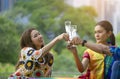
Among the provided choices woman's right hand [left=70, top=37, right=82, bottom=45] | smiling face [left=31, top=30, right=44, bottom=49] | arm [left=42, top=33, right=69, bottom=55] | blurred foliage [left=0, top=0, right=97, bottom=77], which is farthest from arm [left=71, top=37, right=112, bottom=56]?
blurred foliage [left=0, top=0, right=97, bottom=77]

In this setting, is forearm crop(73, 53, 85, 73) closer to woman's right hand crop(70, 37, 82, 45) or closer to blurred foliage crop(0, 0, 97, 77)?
woman's right hand crop(70, 37, 82, 45)

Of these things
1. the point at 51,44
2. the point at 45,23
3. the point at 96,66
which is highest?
the point at 45,23

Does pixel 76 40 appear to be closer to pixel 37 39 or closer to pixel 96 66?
pixel 96 66

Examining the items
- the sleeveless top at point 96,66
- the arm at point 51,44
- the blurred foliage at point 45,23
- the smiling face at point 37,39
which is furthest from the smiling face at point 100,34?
the blurred foliage at point 45,23

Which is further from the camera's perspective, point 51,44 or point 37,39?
point 37,39

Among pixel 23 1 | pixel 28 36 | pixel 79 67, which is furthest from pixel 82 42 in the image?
pixel 23 1

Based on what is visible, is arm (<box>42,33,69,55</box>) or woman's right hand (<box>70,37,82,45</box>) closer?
woman's right hand (<box>70,37,82,45</box>)

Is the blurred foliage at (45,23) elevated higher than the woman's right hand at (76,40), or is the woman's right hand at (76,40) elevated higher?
the blurred foliage at (45,23)

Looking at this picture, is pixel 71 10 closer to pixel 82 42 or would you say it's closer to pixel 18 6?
pixel 18 6

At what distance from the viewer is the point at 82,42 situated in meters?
1.56

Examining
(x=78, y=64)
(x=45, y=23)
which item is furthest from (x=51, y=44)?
(x=45, y=23)

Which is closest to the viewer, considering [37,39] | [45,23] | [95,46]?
[95,46]

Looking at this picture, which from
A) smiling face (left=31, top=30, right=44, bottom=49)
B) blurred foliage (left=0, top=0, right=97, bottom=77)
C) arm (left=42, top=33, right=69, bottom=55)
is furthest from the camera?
blurred foliage (left=0, top=0, right=97, bottom=77)

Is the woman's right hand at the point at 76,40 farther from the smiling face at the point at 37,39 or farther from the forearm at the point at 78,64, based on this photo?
the smiling face at the point at 37,39
